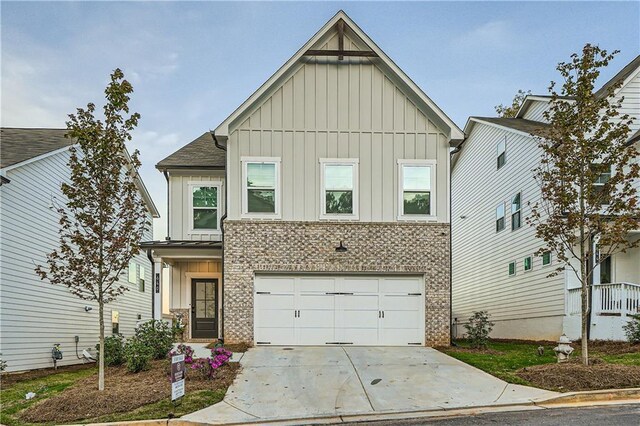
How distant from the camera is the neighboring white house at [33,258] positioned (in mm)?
13242

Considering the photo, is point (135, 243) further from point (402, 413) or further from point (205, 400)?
point (402, 413)

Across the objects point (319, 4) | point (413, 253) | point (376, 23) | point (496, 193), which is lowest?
point (413, 253)

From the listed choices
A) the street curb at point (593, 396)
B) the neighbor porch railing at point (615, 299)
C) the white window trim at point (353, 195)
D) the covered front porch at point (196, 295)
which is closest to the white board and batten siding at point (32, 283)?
the covered front porch at point (196, 295)

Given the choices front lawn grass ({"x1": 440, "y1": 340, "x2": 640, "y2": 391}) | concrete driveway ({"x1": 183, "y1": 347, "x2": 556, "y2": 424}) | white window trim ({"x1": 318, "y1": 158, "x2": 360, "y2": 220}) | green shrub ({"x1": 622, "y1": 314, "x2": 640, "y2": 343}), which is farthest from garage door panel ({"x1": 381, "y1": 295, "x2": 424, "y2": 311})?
green shrub ({"x1": 622, "y1": 314, "x2": 640, "y2": 343})

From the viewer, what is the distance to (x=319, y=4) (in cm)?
1808

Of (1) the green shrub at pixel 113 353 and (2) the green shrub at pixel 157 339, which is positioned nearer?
(1) the green shrub at pixel 113 353

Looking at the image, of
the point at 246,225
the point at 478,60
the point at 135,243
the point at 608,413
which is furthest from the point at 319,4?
the point at 608,413

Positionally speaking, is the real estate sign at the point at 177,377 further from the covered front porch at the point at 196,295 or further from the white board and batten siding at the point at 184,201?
the white board and batten siding at the point at 184,201

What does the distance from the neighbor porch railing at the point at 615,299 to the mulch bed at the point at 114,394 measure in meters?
10.7

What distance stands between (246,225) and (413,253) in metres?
4.79

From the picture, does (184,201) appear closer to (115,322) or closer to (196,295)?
(196,295)

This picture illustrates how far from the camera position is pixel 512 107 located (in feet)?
105

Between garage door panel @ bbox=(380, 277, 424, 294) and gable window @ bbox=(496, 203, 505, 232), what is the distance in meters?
7.29

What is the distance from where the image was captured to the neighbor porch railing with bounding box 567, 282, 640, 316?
14.3m
